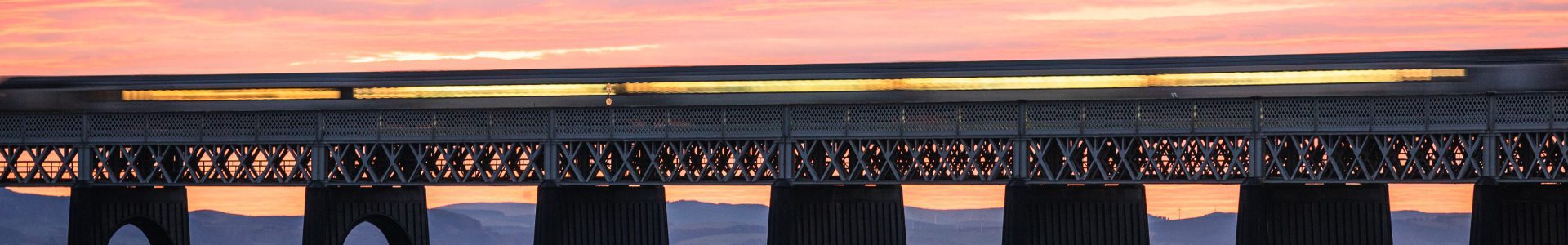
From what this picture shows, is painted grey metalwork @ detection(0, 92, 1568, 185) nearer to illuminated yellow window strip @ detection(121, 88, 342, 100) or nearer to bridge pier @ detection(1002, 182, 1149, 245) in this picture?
bridge pier @ detection(1002, 182, 1149, 245)

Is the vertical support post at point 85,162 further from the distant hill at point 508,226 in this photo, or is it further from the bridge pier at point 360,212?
the distant hill at point 508,226

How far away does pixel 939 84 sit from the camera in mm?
50844

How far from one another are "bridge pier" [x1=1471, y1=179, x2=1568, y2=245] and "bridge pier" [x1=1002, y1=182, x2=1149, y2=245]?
22.4ft

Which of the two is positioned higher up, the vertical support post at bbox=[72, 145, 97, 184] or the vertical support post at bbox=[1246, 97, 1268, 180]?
the vertical support post at bbox=[72, 145, 97, 184]

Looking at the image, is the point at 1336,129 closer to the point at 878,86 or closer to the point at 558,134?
the point at 878,86

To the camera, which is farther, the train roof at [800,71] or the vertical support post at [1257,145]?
the train roof at [800,71]

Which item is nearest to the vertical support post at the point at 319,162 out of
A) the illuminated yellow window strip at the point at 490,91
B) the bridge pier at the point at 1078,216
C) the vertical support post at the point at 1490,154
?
the illuminated yellow window strip at the point at 490,91

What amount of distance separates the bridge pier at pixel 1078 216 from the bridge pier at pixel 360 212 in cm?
1440

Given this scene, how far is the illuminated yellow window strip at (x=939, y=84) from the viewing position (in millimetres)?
48906

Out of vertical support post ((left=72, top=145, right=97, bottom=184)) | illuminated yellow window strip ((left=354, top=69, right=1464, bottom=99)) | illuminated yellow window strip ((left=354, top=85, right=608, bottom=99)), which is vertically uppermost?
illuminated yellow window strip ((left=354, top=85, right=608, bottom=99))

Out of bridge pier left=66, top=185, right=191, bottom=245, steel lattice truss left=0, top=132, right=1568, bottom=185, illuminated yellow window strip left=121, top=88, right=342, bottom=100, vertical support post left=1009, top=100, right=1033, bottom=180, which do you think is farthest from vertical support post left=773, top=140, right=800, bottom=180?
bridge pier left=66, top=185, right=191, bottom=245

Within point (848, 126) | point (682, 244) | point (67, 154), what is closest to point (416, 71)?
point (67, 154)

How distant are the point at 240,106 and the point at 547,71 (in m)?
7.80

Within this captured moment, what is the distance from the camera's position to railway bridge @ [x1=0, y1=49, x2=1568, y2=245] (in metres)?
46.6
